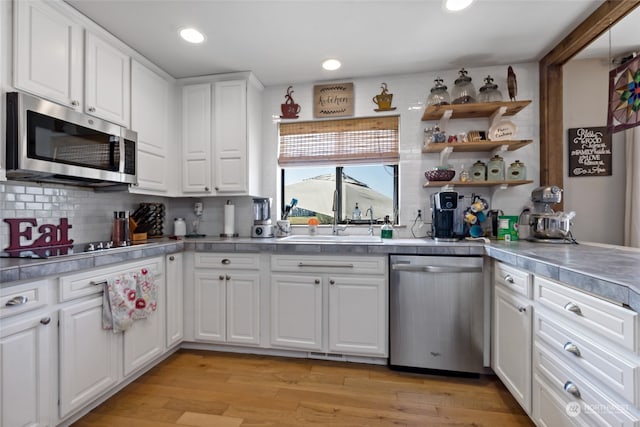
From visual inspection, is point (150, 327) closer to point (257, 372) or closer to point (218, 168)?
point (257, 372)

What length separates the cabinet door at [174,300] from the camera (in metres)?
2.23

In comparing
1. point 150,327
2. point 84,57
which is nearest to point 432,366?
point 150,327

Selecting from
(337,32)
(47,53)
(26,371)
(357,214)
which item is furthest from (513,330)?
(47,53)

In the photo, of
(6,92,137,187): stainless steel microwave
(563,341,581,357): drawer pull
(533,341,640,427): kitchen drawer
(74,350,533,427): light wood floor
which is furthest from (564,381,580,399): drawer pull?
(6,92,137,187): stainless steel microwave

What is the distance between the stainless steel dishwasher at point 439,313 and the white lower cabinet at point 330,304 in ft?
0.38

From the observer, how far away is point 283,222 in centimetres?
282

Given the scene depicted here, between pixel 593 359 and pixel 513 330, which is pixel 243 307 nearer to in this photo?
pixel 513 330

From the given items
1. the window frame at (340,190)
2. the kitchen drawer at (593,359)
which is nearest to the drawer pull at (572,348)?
the kitchen drawer at (593,359)

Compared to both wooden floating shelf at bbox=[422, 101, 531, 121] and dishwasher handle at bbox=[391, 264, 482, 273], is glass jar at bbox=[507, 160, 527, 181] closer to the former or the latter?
wooden floating shelf at bbox=[422, 101, 531, 121]

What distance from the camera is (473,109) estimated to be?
239 cm

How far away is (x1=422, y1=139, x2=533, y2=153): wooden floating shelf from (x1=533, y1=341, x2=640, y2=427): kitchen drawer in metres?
1.56

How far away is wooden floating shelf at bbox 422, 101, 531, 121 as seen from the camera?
7.60 ft

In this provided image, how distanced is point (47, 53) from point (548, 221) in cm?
348

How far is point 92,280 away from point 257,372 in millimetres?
1254
